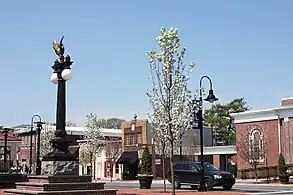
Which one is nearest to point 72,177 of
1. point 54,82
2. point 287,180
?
point 54,82

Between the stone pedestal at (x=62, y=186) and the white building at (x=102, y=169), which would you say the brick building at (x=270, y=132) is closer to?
the white building at (x=102, y=169)

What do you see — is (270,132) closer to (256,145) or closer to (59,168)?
(256,145)

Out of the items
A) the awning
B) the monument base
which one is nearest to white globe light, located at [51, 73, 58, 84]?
the monument base

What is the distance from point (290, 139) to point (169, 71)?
2972cm

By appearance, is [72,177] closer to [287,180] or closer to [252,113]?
[287,180]

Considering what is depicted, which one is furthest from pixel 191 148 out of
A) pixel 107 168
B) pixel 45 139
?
pixel 45 139

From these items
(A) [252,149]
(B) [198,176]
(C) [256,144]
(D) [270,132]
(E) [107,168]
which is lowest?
(E) [107,168]

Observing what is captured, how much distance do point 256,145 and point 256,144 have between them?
0.13m

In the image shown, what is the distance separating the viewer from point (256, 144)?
5066cm

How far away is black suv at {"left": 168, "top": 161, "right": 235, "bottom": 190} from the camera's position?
31625 millimetres

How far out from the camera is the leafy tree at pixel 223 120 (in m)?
83.1

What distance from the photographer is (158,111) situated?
23672 mm

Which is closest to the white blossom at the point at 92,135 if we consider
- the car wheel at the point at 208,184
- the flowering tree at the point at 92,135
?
the flowering tree at the point at 92,135

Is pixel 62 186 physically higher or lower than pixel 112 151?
lower
